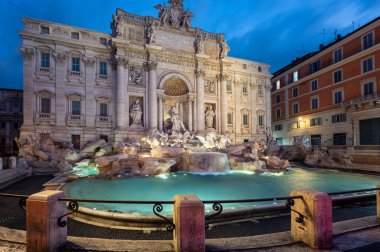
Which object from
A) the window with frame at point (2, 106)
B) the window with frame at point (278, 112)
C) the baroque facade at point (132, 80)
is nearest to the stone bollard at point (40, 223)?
the baroque facade at point (132, 80)

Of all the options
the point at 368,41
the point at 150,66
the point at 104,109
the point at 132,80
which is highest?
the point at 368,41

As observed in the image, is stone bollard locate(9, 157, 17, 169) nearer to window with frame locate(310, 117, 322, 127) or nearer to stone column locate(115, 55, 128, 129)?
stone column locate(115, 55, 128, 129)

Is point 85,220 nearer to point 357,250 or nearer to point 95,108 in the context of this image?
point 357,250

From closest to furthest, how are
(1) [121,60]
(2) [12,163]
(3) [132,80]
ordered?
(2) [12,163]
(1) [121,60]
(3) [132,80]

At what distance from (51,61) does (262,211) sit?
20.4 metres

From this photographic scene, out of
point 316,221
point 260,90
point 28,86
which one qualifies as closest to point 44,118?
point 28,86

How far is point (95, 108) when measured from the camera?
19.3 meters

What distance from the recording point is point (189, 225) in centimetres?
284

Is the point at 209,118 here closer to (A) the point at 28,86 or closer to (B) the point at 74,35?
(B) the point at 74,35

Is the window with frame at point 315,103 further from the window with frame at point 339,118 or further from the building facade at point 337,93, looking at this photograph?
the window with frame at point 339,118

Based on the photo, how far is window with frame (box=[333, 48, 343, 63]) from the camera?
76.1 ft

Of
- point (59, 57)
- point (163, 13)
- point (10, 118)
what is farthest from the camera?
point (10, 118)

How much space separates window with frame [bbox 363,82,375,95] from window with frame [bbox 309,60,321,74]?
6554 mm

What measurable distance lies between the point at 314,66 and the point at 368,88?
7.81 m
